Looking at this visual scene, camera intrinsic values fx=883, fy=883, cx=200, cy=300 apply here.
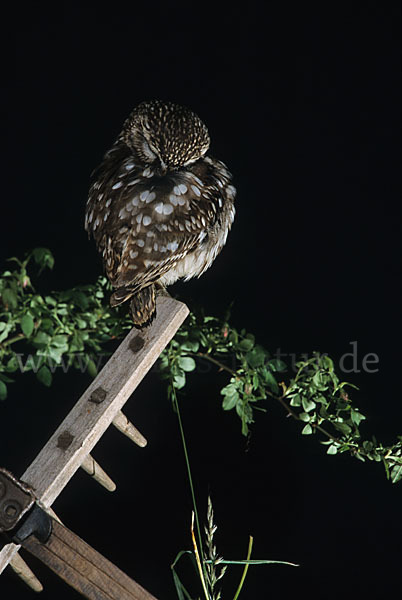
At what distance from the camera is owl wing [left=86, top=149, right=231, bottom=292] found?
1.37 m

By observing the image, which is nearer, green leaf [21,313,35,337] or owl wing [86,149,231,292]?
owl wing [86,149,231,292]

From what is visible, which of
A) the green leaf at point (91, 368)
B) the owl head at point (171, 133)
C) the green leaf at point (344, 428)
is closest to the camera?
the owl head at point (171, 133)

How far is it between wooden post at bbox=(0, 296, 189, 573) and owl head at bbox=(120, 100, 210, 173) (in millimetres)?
236

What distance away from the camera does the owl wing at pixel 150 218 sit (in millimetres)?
1371

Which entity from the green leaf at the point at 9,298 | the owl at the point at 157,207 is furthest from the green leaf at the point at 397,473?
the green leaf at the point at 9,298

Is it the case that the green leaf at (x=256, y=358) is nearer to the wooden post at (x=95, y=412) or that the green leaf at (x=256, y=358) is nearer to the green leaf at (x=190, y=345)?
the green leaf at (x=190, y=345)

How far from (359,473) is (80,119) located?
3.59 ft

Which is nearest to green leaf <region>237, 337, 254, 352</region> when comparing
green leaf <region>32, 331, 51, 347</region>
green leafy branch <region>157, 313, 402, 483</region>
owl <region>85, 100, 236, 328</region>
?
green leafy branch <region>157, 313, 402, 483</region>

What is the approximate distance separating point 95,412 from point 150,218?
317 mm

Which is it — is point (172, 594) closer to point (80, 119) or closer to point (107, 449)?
point (107, 449)

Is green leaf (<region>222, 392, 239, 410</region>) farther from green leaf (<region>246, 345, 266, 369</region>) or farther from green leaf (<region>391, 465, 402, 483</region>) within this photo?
green leaf (<region>391, 465, 402, 483</region>)

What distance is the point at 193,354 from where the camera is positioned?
178 cm

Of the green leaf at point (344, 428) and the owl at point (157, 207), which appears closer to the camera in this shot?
the owl at point (157, 207)

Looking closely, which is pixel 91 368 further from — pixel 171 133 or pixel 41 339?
pixel 171 133
